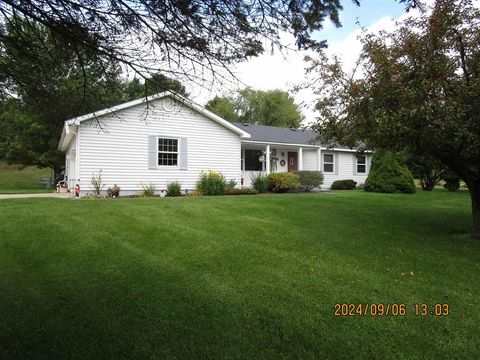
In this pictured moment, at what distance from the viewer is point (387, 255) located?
533cm

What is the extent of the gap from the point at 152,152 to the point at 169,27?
444 inches

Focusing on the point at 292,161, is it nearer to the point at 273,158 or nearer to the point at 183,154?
the point at 273,158

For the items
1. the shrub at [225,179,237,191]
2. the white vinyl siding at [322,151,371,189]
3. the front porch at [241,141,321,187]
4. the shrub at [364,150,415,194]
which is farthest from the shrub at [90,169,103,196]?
the white vinyl siding at [322,151,371,189]

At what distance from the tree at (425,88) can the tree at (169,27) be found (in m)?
1.71

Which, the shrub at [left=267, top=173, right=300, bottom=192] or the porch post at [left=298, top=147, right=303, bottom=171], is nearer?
the shrub at [left=267, top=173, right=300, bottom=192]

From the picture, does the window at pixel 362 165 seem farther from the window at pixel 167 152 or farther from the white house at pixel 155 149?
the window at pixel 167 152

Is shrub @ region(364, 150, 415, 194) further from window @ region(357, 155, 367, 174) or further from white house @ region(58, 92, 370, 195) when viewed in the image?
white house @ region(58, 92, 370, 195)

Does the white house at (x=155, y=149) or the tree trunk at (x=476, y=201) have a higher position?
the white house at (x=155, y=149)

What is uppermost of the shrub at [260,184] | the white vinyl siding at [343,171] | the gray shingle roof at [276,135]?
the gray shingle roof at [276,135]

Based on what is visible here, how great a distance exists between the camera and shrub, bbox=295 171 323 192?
18422 millimetres

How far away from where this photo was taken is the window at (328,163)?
21625 millimetres

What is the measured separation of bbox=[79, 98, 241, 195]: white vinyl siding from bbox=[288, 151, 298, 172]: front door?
5487 millimetres

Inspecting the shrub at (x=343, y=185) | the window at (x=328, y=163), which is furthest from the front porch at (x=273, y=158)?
the shrub at (x=343, y=185)

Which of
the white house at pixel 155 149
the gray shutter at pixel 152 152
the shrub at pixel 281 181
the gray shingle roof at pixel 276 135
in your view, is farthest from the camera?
the gray shingle roof at pixel 276 135
